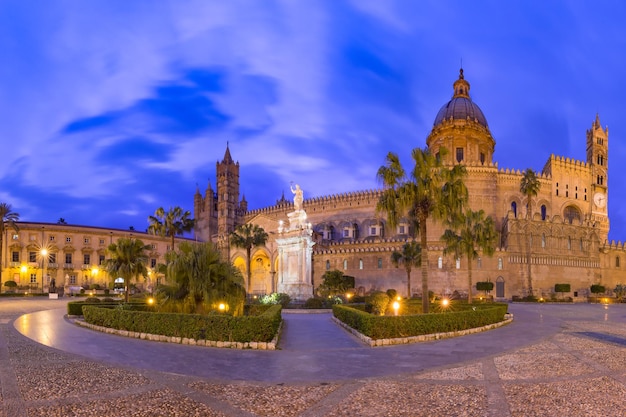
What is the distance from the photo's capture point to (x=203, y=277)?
2106cm

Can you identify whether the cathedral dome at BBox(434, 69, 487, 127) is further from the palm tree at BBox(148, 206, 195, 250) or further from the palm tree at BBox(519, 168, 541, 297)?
the palm tree at BBox(148, 206, 195, 250)

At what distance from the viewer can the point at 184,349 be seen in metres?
15.3

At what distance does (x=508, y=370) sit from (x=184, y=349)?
31.9 feet

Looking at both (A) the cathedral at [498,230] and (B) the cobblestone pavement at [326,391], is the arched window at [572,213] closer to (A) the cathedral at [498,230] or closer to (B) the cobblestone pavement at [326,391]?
(A) the cathedral at [498,230]

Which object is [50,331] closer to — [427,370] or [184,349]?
[184,349]

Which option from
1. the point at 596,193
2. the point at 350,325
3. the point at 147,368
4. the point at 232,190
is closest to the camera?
the point at 147,368

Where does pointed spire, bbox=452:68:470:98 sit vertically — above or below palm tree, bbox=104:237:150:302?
above

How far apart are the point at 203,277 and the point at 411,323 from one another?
9.26m

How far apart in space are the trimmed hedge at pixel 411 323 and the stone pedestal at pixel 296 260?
1614cm

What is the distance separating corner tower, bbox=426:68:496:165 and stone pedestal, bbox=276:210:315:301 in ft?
152

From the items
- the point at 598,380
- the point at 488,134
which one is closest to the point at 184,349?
the point at 598,380

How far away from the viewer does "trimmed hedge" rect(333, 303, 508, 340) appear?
17109 millimetres

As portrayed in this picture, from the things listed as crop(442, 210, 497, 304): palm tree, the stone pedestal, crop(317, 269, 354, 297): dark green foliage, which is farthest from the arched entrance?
the stone pedestal

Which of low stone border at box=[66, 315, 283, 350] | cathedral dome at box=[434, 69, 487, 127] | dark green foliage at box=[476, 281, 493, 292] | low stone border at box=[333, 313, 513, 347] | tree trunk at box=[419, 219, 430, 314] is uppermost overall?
cathedral dome at box=[434, 69, 487, 127]
